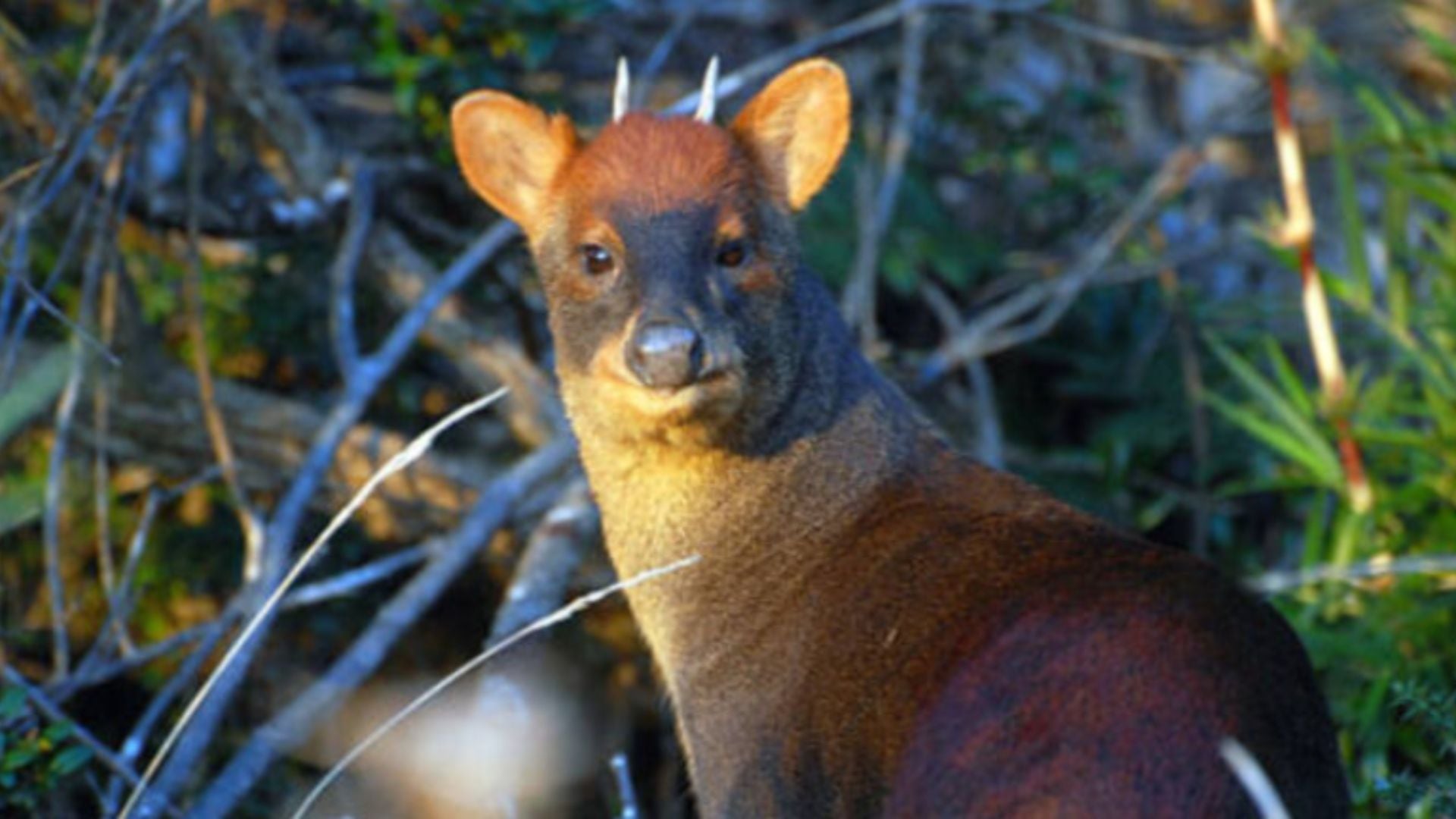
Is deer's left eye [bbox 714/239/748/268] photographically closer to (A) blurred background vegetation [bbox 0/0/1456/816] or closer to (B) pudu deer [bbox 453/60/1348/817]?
(B) pudu deer [bbox 453/60/1348/817]

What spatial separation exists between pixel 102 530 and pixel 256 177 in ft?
5.15

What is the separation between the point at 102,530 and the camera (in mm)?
5934

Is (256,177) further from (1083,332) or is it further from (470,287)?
A: (1083,332)

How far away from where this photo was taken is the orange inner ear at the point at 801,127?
4980 mm

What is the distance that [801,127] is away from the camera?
16.5 ft

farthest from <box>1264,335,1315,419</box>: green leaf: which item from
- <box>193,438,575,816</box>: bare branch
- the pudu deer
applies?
<box>193,438,575,816</box>: bare branch

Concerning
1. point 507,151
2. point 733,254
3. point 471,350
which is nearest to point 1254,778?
point 733,254

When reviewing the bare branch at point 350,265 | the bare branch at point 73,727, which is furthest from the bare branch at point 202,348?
the bare branch at point 73,727

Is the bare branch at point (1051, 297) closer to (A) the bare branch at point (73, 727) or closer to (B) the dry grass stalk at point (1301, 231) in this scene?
(B) the dry grass stalk at point (1301, 231)

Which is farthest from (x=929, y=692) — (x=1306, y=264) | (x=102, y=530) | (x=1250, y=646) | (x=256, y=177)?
(x=256, y=177)

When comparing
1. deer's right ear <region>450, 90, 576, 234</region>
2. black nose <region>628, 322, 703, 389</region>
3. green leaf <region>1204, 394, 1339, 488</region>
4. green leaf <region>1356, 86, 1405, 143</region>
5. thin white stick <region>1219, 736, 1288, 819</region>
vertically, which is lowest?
green leaf <region>1204, 394, 1339, 488</region>

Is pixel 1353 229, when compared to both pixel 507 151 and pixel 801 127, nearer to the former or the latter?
pixel 801 127

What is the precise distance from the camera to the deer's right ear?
5074mm

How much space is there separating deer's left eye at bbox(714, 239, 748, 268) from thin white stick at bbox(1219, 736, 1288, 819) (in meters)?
1.72
